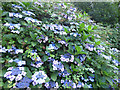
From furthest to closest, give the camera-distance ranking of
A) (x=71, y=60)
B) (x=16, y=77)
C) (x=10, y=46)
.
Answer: (x=71, y=60) < (x=10, y=46) < (x=16, y=77)

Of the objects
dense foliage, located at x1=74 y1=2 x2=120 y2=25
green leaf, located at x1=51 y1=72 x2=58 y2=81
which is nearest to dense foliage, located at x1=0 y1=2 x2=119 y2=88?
green leaf, located at x1=51 y1=72 x2=58 y2=81

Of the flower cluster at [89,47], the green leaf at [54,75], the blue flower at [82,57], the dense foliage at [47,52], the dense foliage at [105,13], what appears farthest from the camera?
the dense foliage at [105,13]

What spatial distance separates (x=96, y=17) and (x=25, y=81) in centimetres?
386

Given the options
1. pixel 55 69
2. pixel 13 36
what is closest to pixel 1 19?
pixel 13 36

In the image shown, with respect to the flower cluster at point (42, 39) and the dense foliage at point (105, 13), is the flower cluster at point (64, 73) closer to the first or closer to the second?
the flower cluster at point (42, 39)

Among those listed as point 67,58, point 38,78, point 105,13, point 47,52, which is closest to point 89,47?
point 67,58

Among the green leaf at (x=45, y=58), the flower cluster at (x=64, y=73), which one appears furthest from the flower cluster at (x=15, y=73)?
the flower cluster at (x=64, y=73)

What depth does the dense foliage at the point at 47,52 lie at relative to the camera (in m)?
1.46

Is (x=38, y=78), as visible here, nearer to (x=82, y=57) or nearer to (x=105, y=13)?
(x=82, y=57)

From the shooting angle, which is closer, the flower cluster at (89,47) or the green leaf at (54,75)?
the green leaf at (54,75)

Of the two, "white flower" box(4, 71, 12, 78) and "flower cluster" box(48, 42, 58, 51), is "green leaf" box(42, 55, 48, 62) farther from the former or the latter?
"white flower" box(4, 71, 12, 78)

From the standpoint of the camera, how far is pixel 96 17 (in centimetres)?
428

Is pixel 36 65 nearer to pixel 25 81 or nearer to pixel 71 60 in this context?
pixel 25 81

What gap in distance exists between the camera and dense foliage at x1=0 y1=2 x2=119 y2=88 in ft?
4.78
